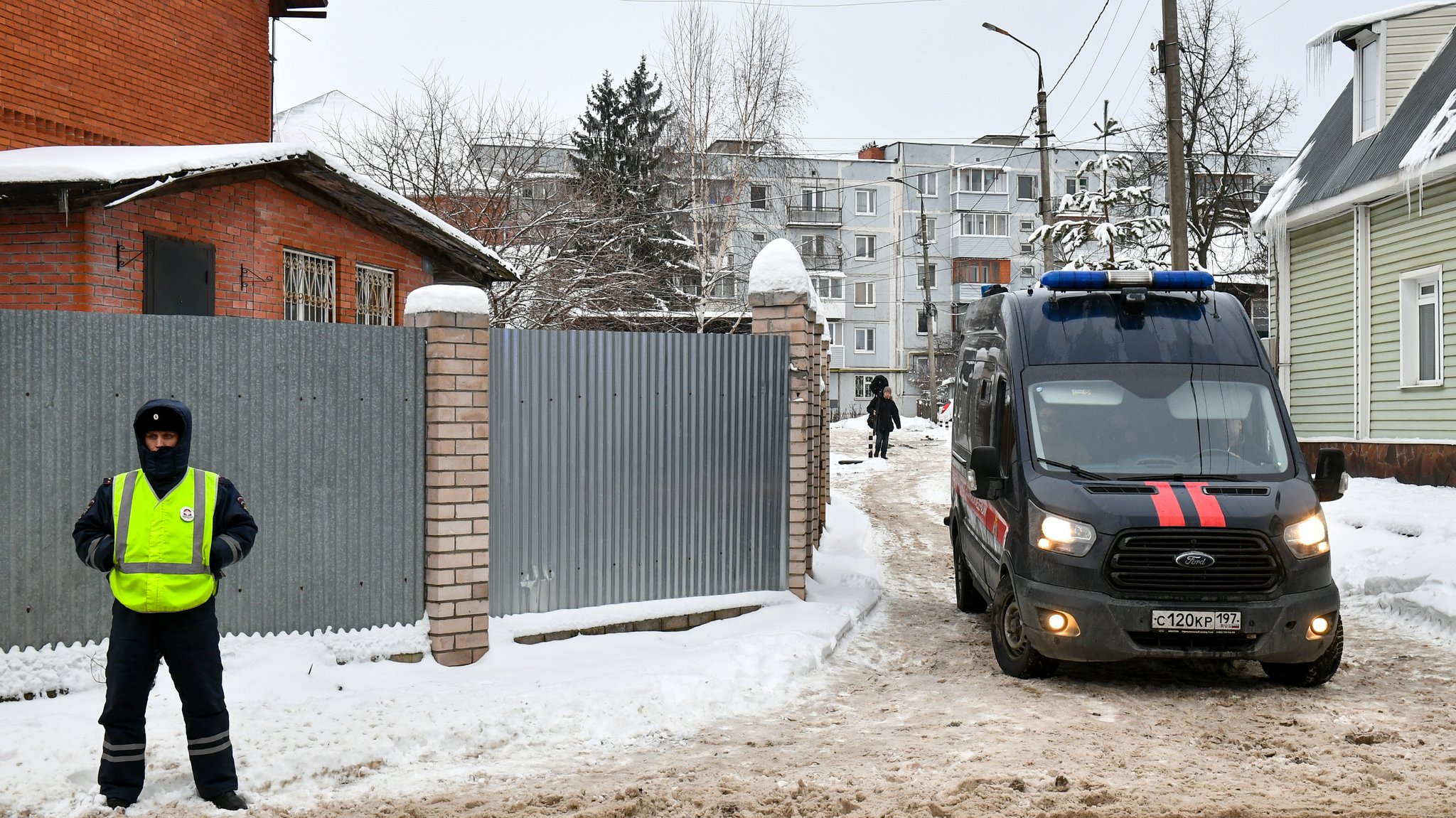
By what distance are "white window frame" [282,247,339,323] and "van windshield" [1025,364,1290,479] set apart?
7645mm

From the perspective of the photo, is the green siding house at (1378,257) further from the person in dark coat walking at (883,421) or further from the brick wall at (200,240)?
the brick wall at (200,240)

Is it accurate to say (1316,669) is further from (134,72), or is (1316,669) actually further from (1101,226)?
(1101,226)

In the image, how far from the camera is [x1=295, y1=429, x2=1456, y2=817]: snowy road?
4.60 meters

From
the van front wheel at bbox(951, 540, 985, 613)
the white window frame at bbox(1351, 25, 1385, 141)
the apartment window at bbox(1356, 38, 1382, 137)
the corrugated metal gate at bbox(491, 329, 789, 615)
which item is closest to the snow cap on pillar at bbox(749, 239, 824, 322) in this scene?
the corrugated metal gate at bbox(491, 329, 789, 615)

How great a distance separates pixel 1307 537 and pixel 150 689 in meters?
5.89

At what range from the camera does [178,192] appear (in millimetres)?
9938

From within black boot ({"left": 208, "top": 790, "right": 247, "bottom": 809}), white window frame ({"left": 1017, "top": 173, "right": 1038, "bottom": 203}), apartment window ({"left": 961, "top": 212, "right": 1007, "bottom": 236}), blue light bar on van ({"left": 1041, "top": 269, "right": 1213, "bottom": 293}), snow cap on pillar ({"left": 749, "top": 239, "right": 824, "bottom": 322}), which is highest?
white window frame ({"left": 1017, "top": 173, "right": 1038, "bottom": 203})

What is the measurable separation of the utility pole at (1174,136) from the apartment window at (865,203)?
41305 millimetres

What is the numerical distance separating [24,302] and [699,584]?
606cm

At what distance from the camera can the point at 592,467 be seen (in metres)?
7.49

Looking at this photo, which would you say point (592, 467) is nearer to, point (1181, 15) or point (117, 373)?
point (117, 373)

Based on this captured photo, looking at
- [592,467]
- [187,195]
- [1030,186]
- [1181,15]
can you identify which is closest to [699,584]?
[592,467]

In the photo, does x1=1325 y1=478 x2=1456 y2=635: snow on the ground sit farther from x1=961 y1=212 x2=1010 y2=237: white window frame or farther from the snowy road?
x1=961 y1=212 x2=1010 y2=237: white window frame

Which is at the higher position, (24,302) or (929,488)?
(24,302)
